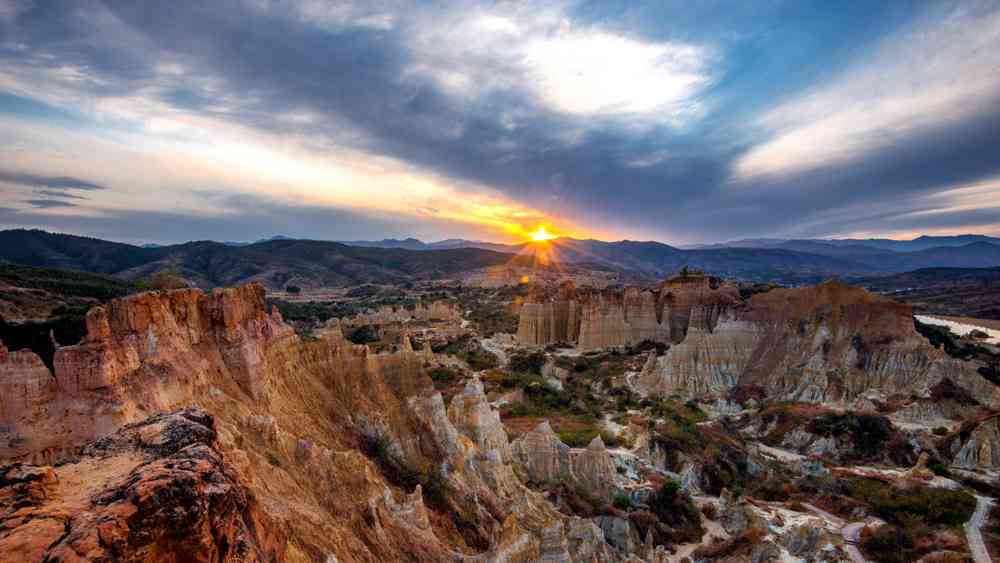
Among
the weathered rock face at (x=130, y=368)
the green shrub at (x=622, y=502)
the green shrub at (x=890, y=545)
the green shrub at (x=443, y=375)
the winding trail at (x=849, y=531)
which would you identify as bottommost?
the winding trail at (x=849, y=531)

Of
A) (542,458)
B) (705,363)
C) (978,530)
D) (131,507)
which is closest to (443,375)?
(542,458)

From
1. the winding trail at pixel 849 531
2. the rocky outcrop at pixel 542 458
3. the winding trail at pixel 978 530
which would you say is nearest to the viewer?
the winding trail at pixel 978 530

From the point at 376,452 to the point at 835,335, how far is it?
48.1 m

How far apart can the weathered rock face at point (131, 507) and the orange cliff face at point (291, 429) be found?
5 cm

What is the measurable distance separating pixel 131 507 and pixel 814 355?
2197 inches

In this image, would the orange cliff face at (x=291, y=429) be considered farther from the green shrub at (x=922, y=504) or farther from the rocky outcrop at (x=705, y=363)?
the rocky outcrop at (x=705, y=363)

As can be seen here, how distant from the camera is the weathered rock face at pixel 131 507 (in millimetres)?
4176

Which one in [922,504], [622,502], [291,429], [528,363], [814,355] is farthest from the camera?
[528,363]

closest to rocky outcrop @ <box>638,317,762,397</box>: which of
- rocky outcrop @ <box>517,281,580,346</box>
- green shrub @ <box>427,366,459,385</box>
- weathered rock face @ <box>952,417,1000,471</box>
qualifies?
weathered rock face @ <box>952,417,1000,471</box>

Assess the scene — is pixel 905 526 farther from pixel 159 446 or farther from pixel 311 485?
pixel 159 446

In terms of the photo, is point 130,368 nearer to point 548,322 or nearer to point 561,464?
point 561,464

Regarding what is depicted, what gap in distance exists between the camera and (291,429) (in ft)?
52.9

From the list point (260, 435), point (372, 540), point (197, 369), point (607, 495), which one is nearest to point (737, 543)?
point (607, 495)

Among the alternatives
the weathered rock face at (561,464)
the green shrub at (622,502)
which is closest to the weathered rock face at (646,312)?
the weathered rock face at (561,464)
